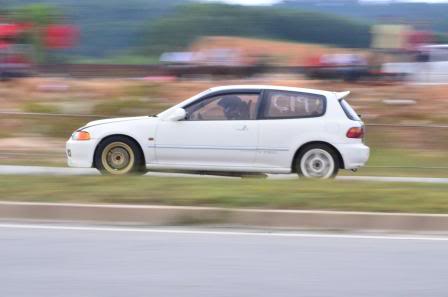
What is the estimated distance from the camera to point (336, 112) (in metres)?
12.3

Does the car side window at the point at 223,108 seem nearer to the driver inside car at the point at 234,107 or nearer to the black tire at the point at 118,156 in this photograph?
the driver inside car at the point at 234,107

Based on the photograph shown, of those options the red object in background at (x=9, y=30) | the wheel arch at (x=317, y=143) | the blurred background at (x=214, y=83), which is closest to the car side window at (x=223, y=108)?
the wheel arch at (x=317, y=143)

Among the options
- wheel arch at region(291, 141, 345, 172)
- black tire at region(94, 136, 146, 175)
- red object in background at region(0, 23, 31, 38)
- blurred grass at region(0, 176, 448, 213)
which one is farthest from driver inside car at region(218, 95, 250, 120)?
red object in background at region(0, 23, 31, 38)

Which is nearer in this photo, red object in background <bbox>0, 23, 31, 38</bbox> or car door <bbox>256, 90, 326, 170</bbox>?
car door <bbox>256, 90, 326, 170</bbox>

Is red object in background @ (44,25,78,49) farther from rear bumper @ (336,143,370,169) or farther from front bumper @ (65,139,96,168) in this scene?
rear bumper @ (336,143,370,169)

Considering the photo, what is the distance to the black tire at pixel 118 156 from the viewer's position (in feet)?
40.2

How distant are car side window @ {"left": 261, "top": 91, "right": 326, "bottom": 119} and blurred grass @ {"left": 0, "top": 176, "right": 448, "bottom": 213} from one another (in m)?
1.67

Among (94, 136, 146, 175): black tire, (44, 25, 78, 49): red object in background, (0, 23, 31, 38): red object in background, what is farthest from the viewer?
(44, 25, 78, 49): red object in background

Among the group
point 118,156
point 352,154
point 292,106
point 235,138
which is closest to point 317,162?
point 352,154

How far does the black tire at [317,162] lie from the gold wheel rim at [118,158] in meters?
2.44

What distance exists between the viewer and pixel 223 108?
12359 millimetres

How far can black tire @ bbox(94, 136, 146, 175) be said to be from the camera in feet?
40.2

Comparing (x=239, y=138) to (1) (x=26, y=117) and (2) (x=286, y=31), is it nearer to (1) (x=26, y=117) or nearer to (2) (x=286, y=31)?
(1) (x=26, y=117)

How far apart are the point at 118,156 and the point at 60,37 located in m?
30.5
